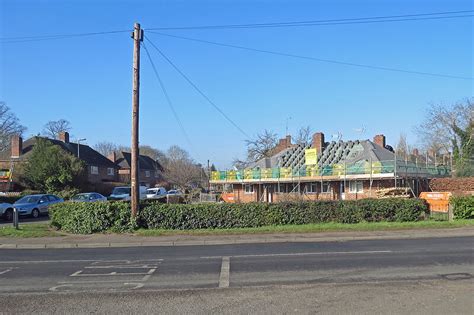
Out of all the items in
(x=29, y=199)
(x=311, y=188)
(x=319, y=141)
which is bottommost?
(x=29, y=199)

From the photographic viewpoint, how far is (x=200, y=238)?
18.9m

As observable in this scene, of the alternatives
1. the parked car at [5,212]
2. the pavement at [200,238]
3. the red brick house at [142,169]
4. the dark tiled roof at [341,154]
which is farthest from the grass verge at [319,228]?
the red brick house at [142,169]

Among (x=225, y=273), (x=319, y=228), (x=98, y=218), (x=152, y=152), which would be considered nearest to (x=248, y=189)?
(x=319, y=228)

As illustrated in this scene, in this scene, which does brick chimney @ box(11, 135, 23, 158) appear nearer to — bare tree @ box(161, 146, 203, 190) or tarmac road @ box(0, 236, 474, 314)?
bare tree @ box(161, 146, 203, 190)

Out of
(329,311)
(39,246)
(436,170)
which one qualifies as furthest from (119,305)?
(436,170)

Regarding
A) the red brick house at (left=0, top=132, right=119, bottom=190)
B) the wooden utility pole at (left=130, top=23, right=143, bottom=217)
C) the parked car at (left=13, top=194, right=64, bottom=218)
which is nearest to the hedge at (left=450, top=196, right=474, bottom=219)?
the wooden utility pole at (left=130, top=23, right=143, bottom=217)

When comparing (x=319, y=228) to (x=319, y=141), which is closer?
(x=319, y=228)

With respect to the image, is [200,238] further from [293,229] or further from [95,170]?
[95,170]

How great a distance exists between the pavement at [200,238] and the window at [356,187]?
23449 millimetres

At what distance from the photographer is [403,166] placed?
4169 centimetres

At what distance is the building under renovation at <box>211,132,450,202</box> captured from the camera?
137 feet

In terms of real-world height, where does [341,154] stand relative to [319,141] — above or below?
below

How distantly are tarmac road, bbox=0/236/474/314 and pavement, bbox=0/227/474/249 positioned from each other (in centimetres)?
198

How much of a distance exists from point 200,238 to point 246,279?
928 cm
